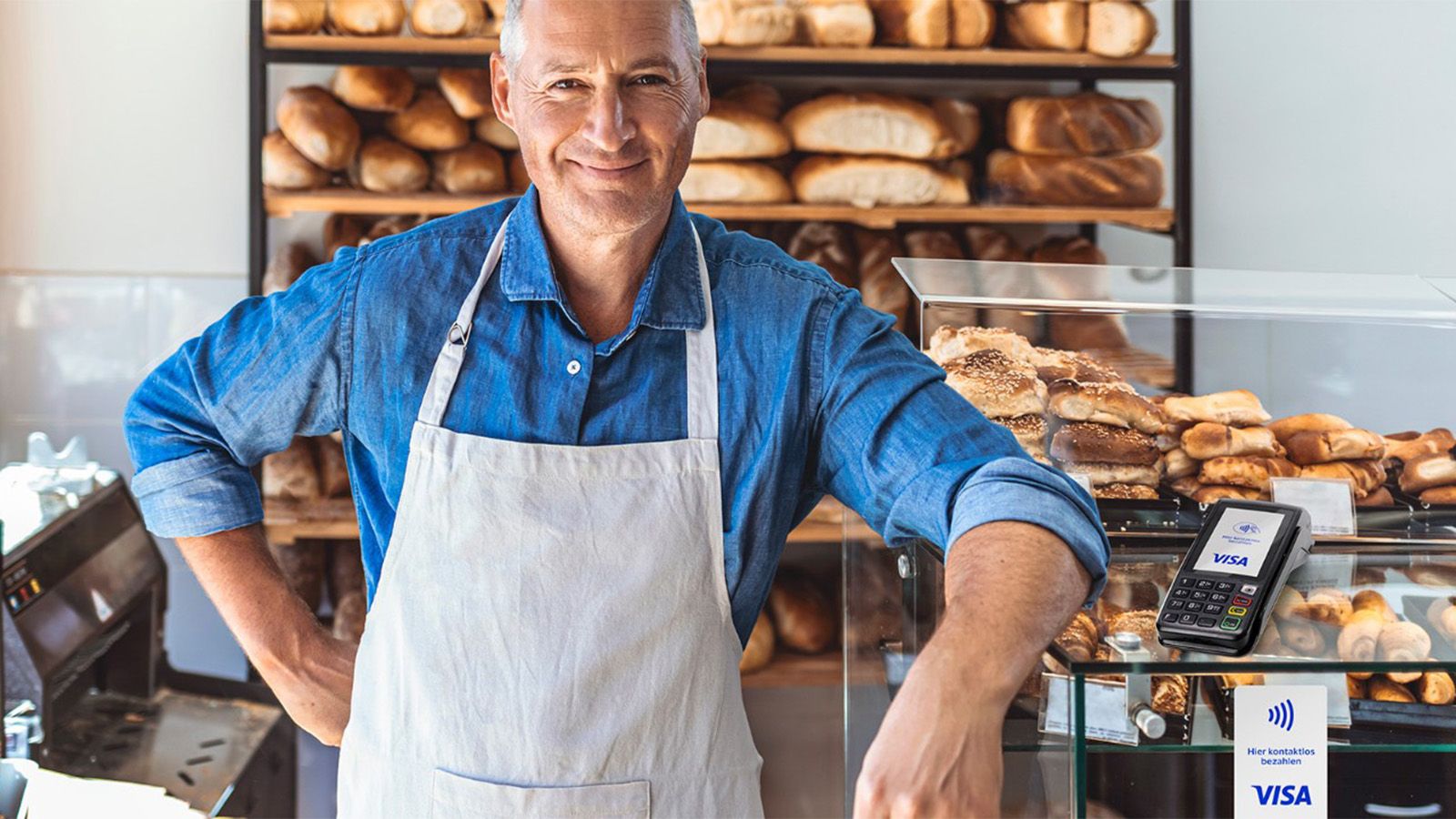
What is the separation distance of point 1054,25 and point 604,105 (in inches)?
65.7

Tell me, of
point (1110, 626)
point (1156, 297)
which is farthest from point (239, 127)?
point (1110, 626)

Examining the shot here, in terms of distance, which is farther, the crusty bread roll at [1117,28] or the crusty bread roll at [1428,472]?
the crusty bread roll at [1117,28]

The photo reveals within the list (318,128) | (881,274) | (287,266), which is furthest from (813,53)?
(287,266)

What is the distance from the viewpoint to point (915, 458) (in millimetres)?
1022

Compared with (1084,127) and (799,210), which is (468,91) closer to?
(799,210)

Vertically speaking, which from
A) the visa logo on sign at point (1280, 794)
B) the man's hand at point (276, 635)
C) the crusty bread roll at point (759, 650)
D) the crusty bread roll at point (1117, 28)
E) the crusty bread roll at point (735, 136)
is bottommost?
the crusty bread roll at point (759, 650)

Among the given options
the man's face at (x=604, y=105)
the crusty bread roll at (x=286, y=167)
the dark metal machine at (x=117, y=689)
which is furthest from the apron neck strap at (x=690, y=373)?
the crusty bread roll at (x=286, y=167)

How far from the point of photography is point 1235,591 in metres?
0.98

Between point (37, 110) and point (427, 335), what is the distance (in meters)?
1.96

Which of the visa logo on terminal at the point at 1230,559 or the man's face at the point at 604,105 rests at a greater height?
the man's face at the point at 604,105

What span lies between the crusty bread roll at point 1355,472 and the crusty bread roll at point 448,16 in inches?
67.3

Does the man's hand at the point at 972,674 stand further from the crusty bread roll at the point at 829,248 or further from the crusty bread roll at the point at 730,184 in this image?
the crusty bread roll at the point at 829,248

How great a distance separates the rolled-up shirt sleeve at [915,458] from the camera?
908 mm

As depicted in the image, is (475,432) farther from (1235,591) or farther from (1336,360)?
(1336,360)
